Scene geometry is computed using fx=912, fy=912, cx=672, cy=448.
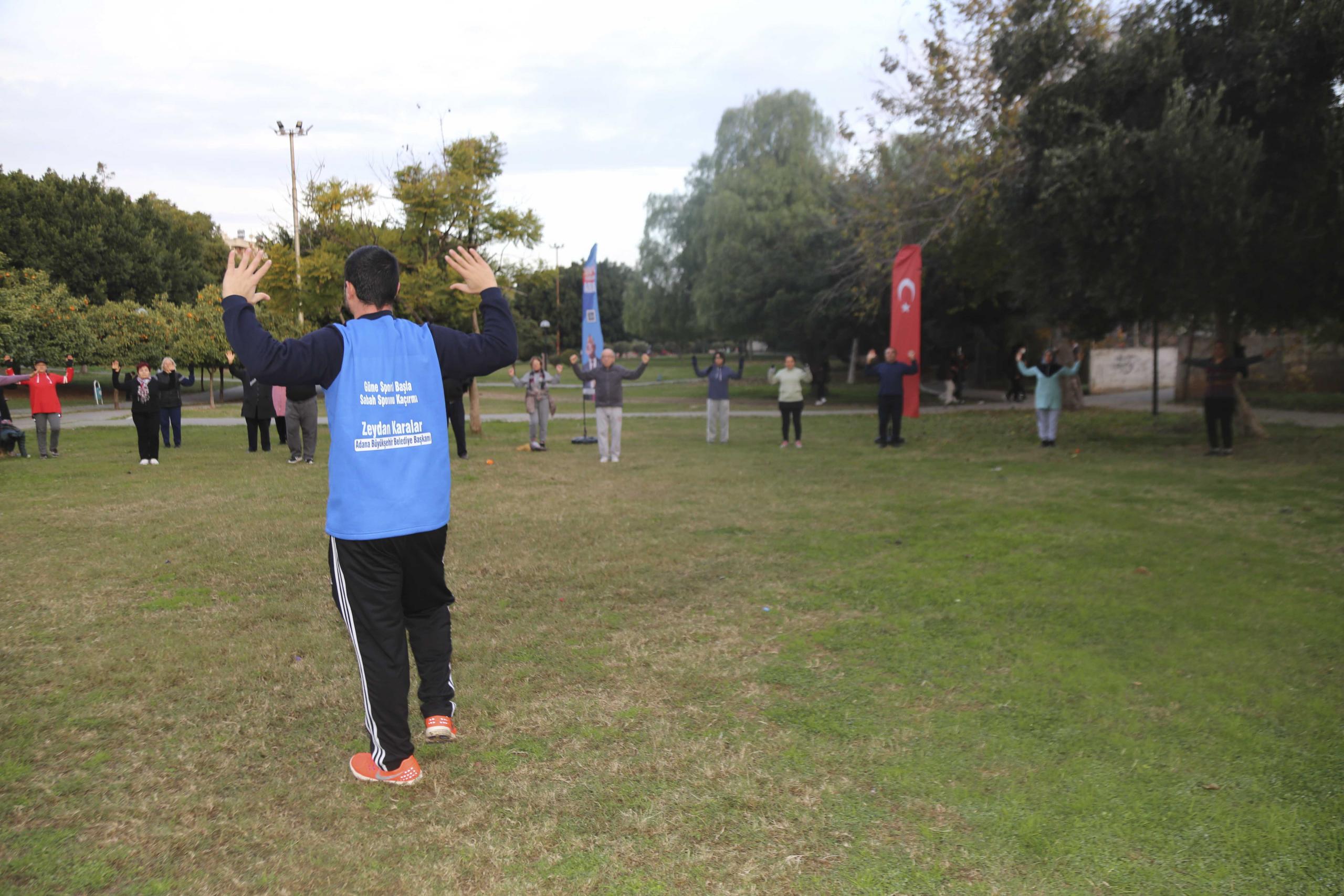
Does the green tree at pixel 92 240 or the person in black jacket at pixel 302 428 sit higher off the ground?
the green tree at pixel 92 240

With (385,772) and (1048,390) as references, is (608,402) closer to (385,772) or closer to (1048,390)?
(1048,390)

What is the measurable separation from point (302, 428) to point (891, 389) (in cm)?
1082

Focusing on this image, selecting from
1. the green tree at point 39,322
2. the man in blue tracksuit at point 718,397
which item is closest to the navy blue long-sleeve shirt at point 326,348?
the man in blue tracksuit at point 718,397

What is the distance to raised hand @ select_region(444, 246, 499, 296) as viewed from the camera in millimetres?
4113

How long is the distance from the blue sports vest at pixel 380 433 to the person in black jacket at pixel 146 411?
44.2 feet

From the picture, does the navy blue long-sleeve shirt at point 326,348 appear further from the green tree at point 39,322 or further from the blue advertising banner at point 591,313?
the green tree at point 39,322

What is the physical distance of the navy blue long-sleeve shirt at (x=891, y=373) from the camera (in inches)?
688

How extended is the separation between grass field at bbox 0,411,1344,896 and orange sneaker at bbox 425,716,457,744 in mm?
138

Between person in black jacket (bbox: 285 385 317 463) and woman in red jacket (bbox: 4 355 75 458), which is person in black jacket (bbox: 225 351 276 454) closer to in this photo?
person in black jacket (bbox: 285 385 317 463)

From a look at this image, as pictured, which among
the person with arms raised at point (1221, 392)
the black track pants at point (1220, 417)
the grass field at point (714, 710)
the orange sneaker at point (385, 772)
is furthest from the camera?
the black track pants at point (1220, 417)

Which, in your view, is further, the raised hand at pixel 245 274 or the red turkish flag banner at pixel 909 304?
the red turkish flag banner at pixel 909 304

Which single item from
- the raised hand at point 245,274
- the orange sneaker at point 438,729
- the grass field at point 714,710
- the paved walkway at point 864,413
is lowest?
the grass field at point 714,710

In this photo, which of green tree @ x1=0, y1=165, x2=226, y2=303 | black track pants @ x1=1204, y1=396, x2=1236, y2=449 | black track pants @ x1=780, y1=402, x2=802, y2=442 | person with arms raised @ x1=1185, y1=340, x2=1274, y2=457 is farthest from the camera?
green tree @ x1=0, y1=165, x2=226, y2=303

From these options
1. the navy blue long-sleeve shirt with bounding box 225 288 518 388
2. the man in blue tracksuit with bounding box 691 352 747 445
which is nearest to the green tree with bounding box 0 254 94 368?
the man in blue tracksuit with bounding box 691 352 747 445
